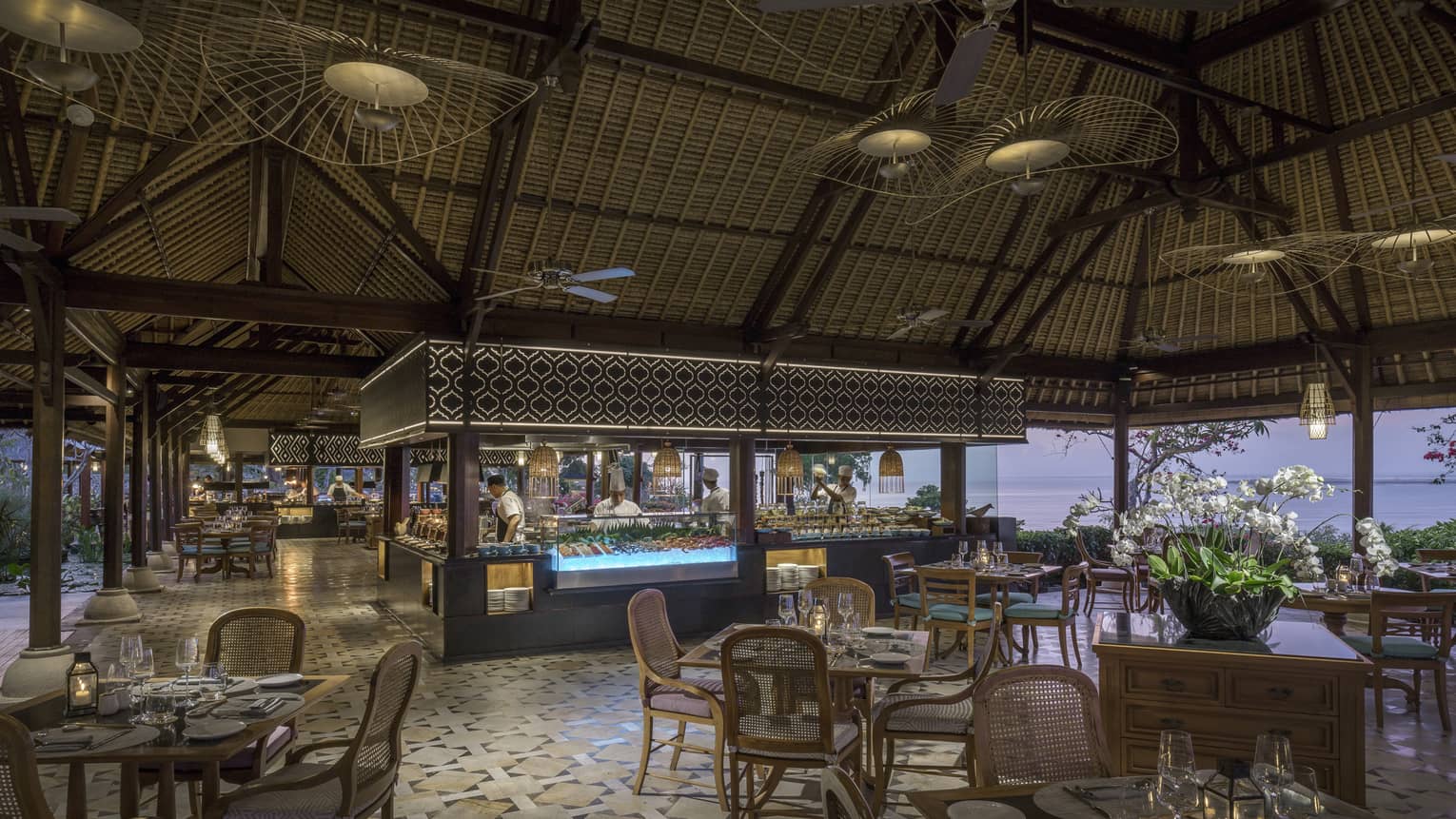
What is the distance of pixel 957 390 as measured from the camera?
12219 millimetres

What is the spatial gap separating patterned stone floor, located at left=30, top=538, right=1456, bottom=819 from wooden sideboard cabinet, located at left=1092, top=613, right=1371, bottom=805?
123cm

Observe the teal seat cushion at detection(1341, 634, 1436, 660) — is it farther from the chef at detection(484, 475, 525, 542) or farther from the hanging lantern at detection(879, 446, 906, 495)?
the chef at detection(484, 475, 525, 542)

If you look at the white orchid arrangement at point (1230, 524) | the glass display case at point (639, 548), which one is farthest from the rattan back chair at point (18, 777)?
the glass display case at point (639, 548)

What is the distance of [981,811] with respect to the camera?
2.32 metres

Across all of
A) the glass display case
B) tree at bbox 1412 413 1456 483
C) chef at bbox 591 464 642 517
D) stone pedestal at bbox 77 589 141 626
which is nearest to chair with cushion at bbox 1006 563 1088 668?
the glass display case

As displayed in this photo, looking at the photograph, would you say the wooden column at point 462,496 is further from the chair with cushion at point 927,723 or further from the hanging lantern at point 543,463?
the chair with cushion at point 927,723

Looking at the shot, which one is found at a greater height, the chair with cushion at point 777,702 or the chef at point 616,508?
the chef at point 616,508

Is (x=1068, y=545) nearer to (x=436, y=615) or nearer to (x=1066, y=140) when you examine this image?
(x=436, y=615)

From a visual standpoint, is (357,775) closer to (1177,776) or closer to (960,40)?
(1177,776)

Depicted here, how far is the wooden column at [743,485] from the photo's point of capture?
10586 millimetres

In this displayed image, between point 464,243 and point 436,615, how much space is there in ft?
12.3

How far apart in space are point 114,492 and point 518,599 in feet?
22.9

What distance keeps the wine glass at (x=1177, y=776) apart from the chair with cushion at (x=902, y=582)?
19.8 feet

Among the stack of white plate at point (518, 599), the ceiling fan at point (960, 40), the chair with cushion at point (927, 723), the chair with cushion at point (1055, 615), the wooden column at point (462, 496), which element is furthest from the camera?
the wooden column at point (462, 496)
